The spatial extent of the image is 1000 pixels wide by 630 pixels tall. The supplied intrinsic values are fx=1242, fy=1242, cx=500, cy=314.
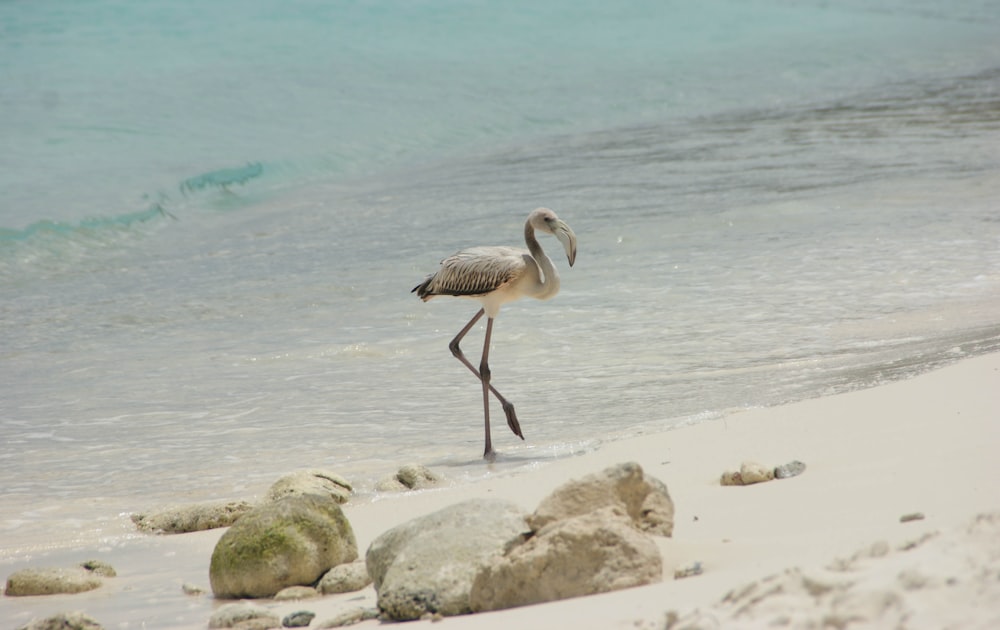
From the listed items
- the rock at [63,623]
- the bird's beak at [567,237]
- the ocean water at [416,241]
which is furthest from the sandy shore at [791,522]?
the bird's beak at [567,237]

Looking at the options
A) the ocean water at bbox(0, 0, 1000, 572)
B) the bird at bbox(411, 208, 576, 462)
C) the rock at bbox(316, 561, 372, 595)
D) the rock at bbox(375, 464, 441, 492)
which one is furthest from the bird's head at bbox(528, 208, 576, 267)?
the rock at bbox(316, 561, 372, 595)

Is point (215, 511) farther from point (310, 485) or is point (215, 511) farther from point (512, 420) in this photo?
point (512, 420)

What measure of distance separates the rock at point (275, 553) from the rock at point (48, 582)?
61 cm

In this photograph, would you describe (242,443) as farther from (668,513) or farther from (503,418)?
(668,513)

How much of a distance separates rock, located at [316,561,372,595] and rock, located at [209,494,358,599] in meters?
0.09

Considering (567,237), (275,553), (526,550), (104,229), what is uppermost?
(567,237)

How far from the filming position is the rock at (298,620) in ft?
14.8

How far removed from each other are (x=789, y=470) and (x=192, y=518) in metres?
2.94

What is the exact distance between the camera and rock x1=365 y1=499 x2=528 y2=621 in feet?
14.2

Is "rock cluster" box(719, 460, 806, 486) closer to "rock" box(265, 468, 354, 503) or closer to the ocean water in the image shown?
the ocean water

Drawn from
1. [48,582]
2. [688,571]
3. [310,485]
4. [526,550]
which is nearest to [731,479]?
[688,571]

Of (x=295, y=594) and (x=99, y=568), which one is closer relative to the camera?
(x=295, y=594)

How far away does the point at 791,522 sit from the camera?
4648 mm

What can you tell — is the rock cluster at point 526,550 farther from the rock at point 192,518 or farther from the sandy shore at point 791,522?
the rock at point 192,518
